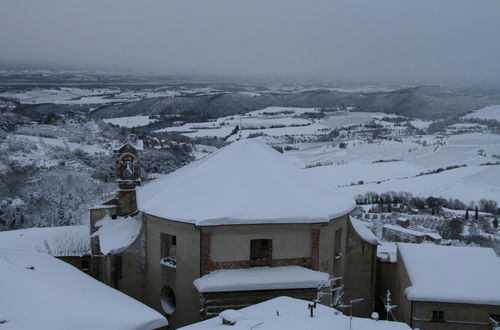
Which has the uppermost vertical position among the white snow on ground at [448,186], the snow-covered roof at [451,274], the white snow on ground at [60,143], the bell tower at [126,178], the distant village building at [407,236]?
the bell tower at [126,178]

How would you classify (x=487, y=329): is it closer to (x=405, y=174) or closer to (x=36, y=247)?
(x=36, y=247)

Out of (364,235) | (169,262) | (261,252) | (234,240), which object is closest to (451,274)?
(364,235)

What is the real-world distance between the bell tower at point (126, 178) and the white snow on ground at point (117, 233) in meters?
0.79

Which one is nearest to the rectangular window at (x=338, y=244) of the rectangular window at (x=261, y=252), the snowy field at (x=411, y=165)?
the rectangular window at (x=261, y=252)

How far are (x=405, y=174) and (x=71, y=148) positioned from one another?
7004cm

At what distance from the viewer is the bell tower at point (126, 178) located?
→ 26.9 m

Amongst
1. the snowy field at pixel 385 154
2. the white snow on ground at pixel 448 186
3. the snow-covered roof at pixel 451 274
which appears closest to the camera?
the snow-covered roof at pixel 451 274

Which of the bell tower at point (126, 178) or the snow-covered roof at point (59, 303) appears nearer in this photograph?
the snow-covered roof at point (59, 303)

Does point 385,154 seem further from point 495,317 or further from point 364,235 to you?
point 495,317

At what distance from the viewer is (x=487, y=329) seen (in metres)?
20.2

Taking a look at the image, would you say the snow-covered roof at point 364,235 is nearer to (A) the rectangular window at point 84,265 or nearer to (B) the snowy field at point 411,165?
(A) the rectangular window at point 84,265

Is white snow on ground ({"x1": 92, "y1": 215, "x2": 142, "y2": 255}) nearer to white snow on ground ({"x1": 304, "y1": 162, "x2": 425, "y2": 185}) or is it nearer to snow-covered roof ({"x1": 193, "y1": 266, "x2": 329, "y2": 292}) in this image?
snow-covered roof ({"x1": 193, "y1": 266, "x2": 329, "y2": 292})

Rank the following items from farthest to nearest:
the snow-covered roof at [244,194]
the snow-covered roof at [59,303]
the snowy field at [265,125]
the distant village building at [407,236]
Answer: the snowy field at [265,125] < the distant village building at [407,236] < the snow-covered roof at [244,194] < the snow-covered roof at [59,303]

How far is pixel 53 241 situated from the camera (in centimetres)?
2934
